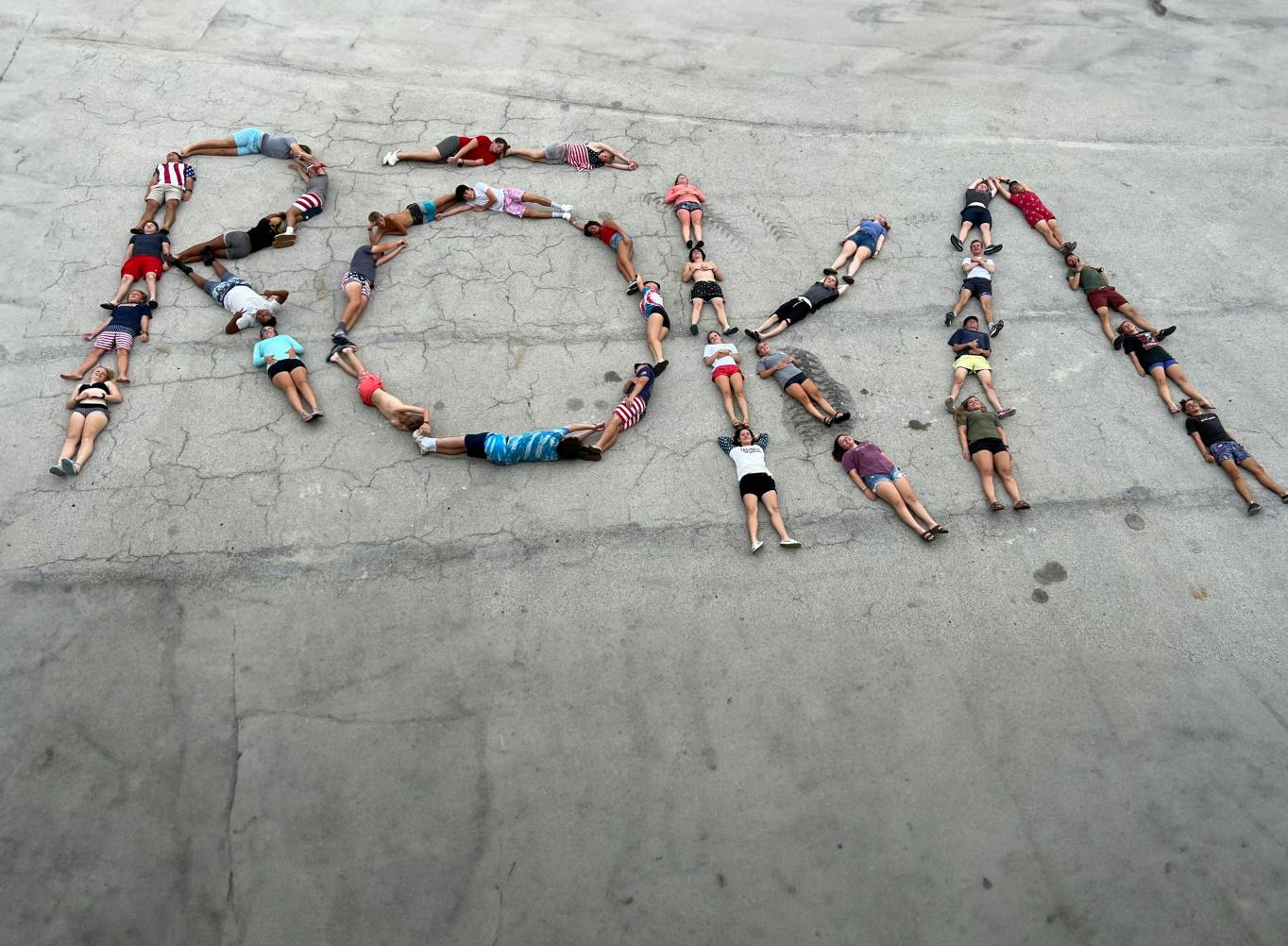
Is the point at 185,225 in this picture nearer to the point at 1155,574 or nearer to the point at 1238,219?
the point at 1155,574

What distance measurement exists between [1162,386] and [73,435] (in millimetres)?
11461

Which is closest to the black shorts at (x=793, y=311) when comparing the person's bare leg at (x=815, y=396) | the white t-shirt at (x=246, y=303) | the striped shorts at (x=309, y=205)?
the person's bare leg at (x=815, y=396)

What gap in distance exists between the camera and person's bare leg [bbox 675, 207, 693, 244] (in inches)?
440

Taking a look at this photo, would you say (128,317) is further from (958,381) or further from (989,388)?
(989,388)

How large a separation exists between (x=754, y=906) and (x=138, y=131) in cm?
1286

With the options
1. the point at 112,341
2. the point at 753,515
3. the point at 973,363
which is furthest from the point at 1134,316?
the point at 112,341

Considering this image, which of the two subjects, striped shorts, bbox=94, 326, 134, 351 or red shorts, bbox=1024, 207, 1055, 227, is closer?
striped shorts, bbox=94, 326, 134, 351

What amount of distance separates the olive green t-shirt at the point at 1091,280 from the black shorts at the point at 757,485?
5.46 meters

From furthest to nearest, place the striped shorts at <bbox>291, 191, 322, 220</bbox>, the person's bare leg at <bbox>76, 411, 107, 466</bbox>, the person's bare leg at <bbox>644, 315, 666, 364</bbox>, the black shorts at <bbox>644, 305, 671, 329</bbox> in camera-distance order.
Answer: the striped shorts at <bbox>291, 191, 322, 220</bbox> → the black shorts at <bbox>644, 305, 671, 329</bbox> → the person's bare leg at <bbox>644, 315, 666, 364</bbox> → the person's bare leg at <bbox>76, 411, 107, 466</bbox>

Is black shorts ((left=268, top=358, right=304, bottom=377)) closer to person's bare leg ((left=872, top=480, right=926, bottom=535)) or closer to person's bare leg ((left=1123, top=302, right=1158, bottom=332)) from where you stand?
person's bare leg ((left=872, top=480, right=926, bottom=535))

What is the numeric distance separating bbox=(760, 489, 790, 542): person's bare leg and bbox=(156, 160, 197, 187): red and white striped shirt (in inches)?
347

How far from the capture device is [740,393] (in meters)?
9.22

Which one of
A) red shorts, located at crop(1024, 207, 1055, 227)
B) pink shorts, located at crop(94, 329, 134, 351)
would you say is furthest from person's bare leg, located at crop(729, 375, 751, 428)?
pink shorts, located at crop(94, 329, 134, 351)

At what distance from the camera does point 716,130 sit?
13.1 meters
